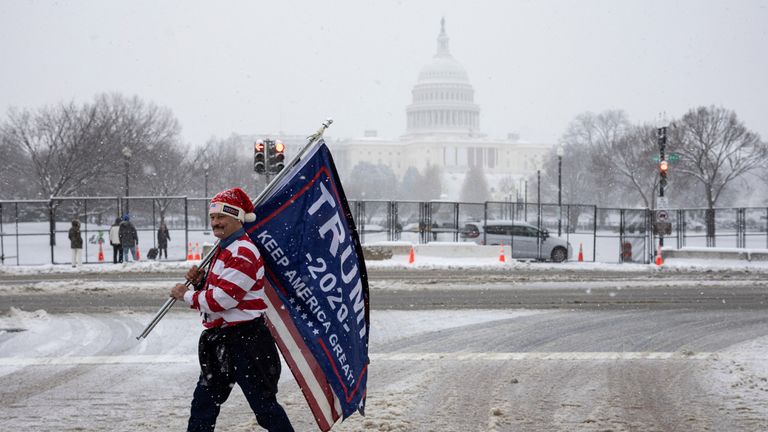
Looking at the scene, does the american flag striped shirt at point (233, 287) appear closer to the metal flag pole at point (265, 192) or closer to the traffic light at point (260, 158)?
the metal flag pole at point (265, 192)

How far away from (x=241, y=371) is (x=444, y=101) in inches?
6599

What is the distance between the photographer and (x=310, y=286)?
5883mm

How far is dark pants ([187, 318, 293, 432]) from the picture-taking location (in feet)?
18.5

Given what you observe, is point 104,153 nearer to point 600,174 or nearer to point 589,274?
point 589,274

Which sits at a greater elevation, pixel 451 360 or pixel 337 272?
pixel 337 272

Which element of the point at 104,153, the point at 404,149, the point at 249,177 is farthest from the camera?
the point at 404,149

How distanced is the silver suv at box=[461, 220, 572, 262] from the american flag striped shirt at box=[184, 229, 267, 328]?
26205 millimetres

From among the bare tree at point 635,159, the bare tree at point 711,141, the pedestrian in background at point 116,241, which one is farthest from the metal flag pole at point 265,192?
the bare tree at point 635,159

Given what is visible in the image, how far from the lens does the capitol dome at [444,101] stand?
17188 cm

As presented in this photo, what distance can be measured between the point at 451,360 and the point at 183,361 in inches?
115

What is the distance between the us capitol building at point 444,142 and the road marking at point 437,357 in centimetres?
15297

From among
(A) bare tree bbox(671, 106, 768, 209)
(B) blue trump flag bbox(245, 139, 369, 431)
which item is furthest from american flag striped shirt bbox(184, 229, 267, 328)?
(A) bare tree bbox(671, 106, 768, 209)

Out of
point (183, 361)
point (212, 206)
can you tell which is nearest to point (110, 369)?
point (183, 361)

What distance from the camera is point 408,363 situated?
1006cm
